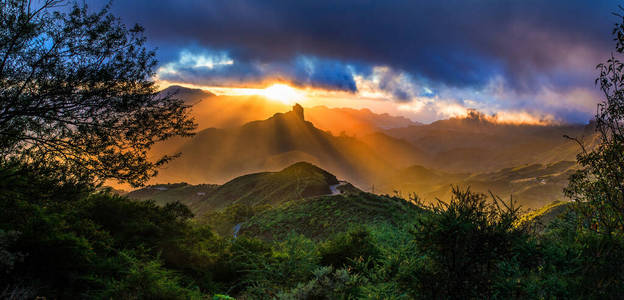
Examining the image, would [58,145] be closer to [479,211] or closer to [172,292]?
[172,292]

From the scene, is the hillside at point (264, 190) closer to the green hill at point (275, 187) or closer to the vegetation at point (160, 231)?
the green hill at point (275, 187)

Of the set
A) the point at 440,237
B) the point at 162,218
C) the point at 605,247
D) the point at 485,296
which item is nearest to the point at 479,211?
the point at 440,237

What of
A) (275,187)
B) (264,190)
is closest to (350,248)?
(275,187)

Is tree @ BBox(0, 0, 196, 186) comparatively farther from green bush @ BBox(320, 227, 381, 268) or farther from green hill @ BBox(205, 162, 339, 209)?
green hill @ BBox(205, 162, 339, 209)

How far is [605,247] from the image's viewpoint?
19.1 ft

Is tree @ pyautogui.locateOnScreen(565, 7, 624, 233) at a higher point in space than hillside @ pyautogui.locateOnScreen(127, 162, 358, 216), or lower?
higher

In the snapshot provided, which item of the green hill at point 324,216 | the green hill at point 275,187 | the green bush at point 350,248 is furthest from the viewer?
the green hill at point 275,187

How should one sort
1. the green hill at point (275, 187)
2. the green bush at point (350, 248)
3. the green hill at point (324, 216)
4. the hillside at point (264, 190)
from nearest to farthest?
1. the green bush at point (350, 248)
2. the green hill at point (324, 216)
3. the green hill at point (275, 187)
4. the hillside at point (264, 190)

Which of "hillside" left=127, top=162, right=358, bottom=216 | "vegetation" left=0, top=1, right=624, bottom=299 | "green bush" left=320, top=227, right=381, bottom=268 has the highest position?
"vegetation" left=0, top=1, right=624, bottom=299

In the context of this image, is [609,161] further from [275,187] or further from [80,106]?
[275,187]

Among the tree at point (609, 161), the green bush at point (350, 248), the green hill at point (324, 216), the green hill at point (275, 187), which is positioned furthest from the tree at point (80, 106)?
the green hill at point (275, 187)

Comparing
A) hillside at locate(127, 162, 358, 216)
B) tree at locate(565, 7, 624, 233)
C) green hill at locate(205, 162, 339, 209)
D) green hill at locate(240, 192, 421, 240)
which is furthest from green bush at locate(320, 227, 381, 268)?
hillside at locate(127, 162, 358, 216)

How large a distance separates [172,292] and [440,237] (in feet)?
20.3

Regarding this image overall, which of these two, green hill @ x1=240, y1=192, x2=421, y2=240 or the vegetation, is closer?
the vegetation
